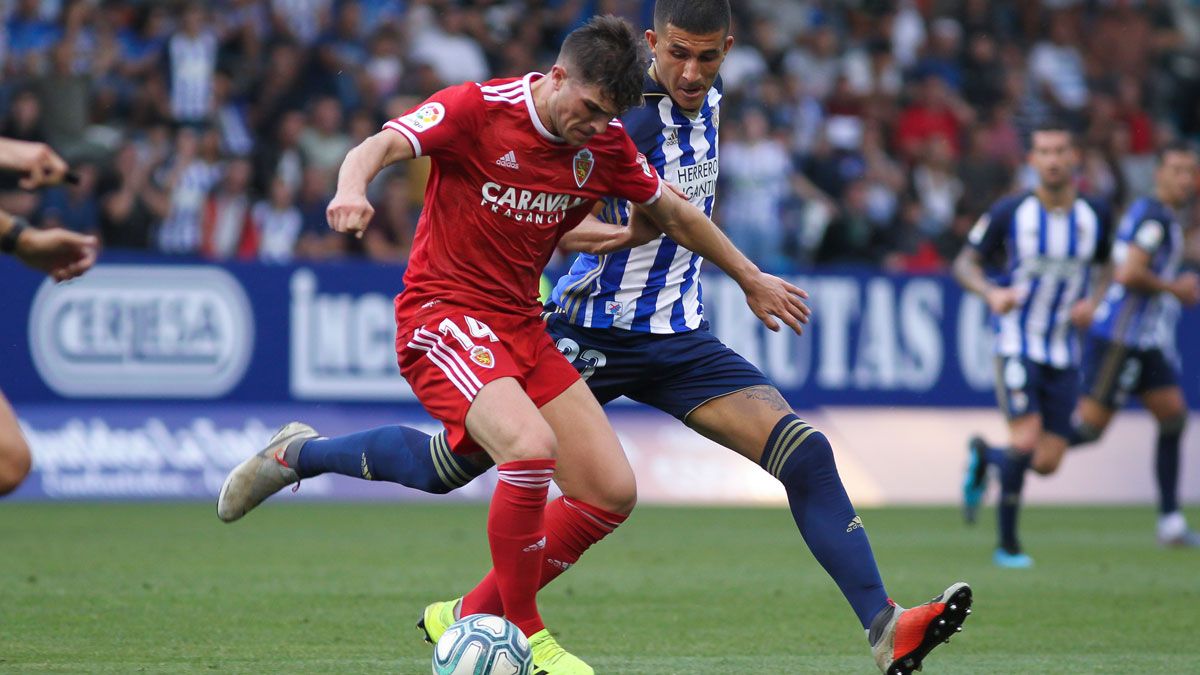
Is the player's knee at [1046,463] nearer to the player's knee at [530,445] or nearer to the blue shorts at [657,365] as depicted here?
the blue shorts at [657,365]

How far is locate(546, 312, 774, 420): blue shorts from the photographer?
5902mm

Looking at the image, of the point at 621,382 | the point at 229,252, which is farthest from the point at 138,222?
the point at 621,382

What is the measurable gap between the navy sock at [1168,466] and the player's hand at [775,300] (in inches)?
249

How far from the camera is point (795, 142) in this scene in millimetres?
17156

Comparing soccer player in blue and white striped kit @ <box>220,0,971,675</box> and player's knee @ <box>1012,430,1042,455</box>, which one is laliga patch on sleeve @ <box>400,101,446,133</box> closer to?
soccer player in blue and white striped kit @ <box>220,0,971,675</box>

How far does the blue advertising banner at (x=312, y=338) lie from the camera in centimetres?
1291

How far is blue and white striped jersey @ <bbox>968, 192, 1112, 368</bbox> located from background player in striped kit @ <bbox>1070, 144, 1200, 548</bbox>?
1.02 metres

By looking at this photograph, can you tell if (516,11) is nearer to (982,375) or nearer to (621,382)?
(982,375)

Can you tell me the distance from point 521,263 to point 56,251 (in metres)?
1.50

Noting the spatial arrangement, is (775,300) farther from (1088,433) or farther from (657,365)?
(1088,433)

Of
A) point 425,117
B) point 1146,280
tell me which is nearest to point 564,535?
point 425,117

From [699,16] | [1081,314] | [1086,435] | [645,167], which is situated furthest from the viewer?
[1086,435]

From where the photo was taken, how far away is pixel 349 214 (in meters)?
4.66

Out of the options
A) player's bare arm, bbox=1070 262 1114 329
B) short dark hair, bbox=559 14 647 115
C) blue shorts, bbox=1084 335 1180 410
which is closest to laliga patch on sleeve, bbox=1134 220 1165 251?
player's bare arm, bbox=1070 262 1114 329
